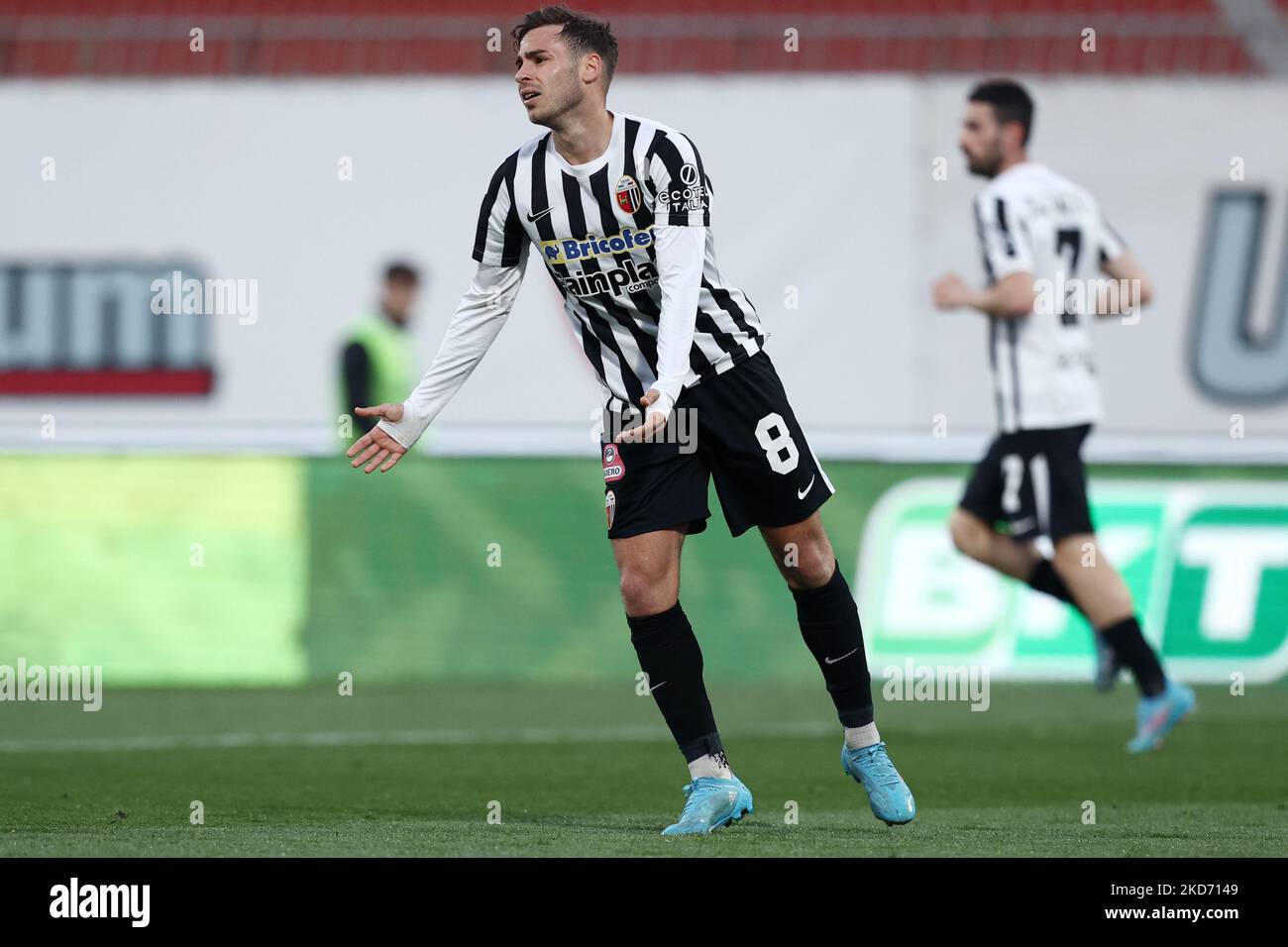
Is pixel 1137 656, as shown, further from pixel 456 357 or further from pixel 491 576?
pixel 491 576

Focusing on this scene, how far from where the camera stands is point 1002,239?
790 centimetres

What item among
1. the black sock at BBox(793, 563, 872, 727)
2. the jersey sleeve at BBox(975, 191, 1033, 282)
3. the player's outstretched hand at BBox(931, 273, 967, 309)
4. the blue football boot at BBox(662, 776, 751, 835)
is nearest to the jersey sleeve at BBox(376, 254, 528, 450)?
the black sock at BBox(793, 563, 872, 727)

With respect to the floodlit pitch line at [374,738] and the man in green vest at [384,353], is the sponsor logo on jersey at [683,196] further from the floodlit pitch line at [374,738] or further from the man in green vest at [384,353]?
the man in green vest at [384,353]

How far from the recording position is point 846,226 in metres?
13.0

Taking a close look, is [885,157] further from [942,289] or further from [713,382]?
[713,382]

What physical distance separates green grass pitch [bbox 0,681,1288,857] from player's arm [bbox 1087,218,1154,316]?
1739 millimetres

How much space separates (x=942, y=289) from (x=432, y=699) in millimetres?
3520

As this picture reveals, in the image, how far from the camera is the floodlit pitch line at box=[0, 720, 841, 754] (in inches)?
304

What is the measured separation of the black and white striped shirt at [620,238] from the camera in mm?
5098

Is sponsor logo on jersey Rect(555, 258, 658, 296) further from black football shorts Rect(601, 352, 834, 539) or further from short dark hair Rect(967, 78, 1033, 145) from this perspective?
short dark hair Rect(967, 78, 1033, 145)
